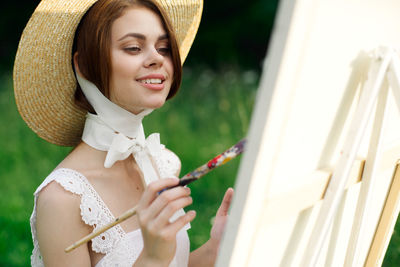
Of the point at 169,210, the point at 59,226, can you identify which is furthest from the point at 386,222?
the point at 59,226

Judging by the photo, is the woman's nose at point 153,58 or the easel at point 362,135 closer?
the easel at point 362,135

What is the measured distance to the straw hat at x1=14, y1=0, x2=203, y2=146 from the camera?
1.71 meters

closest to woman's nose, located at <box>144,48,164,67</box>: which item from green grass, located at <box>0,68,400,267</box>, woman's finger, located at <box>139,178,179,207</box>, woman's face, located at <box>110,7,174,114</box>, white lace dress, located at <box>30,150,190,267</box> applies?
woman's face, located at <box>110,7,174,114</box>

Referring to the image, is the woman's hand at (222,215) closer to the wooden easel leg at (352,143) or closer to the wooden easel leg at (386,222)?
the wooden easel leg at (386,222)

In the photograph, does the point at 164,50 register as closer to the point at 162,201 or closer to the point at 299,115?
the point at 162,201

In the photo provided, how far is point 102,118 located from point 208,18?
6.29 metres

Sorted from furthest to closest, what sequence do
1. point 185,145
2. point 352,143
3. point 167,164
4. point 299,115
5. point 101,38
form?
point 185,145 < point 167,164 < point 101,38 < point 352,143 < point 299,115

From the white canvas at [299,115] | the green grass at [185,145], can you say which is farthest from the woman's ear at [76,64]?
the green grass at [185,145]

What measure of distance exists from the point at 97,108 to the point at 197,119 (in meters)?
3.56

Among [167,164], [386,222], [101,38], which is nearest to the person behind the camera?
[386,222]

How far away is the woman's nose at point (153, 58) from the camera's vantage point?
1.58 m

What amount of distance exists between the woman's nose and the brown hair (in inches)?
3.3

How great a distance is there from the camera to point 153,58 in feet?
5.20

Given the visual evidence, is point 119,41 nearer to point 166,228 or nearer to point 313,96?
point 166,228
